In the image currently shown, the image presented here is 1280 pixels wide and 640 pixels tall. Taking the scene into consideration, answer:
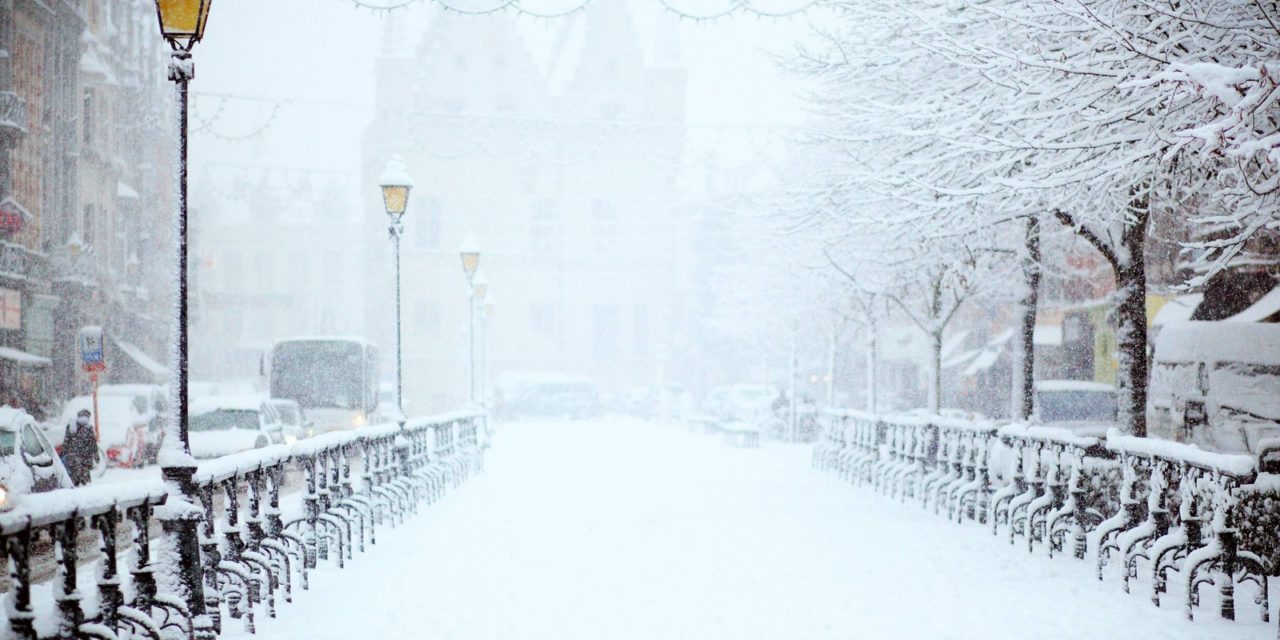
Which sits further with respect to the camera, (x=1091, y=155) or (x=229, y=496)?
(x=1091, y=155)

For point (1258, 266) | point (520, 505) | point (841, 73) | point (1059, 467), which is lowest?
point (520, 505)

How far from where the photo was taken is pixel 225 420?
85.6 ft

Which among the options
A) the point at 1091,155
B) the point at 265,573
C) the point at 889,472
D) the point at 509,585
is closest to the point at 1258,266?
the point at 889,472

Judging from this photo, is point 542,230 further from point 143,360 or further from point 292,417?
point 292,417

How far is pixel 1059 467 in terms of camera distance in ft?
44.5

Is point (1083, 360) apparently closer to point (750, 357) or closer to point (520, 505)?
point (520, 505)

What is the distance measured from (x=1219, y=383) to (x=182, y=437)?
43.9 ft

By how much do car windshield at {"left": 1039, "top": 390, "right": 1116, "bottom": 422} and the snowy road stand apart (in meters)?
10.8

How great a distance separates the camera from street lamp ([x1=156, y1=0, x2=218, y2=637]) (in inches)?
319

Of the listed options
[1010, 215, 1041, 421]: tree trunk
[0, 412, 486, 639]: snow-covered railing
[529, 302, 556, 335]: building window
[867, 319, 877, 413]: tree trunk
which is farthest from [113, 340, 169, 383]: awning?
[1010, 215, 1041, 421]: tree trunk

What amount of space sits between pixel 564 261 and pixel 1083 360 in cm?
4375

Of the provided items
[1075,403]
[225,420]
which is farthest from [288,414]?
[1075,403]

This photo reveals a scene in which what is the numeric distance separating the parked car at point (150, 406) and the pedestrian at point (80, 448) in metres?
7.09

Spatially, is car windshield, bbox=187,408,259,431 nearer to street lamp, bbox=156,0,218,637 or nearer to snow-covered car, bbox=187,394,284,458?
snow-covered car, bbox=187,394,284,458
